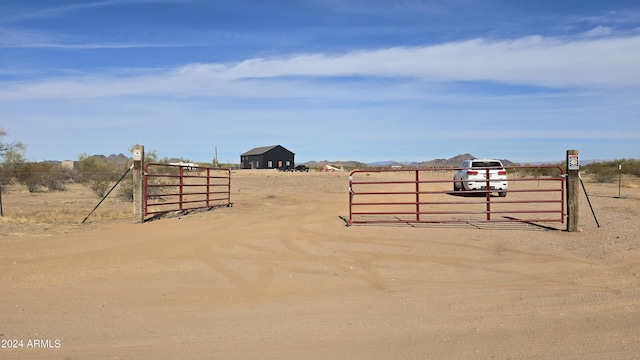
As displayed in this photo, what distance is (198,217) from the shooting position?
1653 centimetres

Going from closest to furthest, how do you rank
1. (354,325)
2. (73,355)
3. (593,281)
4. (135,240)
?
(73,355) < (354,325) < (593,281) < (135,240)

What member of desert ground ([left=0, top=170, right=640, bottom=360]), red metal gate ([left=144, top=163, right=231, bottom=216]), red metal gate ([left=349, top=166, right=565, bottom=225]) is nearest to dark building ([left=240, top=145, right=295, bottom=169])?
red metal gate ([left=144, top=163, right=231, bottom=216])

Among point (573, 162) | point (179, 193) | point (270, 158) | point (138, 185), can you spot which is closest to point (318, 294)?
point (573, 162)

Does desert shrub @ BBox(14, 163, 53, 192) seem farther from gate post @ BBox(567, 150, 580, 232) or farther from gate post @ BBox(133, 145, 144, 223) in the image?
gate post @ BBox(567, 150, 580, 232)

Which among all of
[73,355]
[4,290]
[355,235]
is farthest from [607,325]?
[4,290]

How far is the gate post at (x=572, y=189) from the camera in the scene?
12961 mm

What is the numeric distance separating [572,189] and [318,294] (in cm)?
871

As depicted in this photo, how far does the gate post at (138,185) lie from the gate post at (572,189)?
37.8ft

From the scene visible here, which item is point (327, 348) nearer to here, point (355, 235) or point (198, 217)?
point (355, 235)

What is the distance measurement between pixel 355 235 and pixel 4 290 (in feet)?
24.3

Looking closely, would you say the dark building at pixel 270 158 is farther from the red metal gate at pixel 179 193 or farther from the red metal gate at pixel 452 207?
the red metal gate at pixel 452 207

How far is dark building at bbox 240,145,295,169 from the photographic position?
10438cm

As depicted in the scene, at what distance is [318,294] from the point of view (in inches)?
294

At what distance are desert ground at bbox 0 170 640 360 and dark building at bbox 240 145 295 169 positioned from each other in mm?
91488
